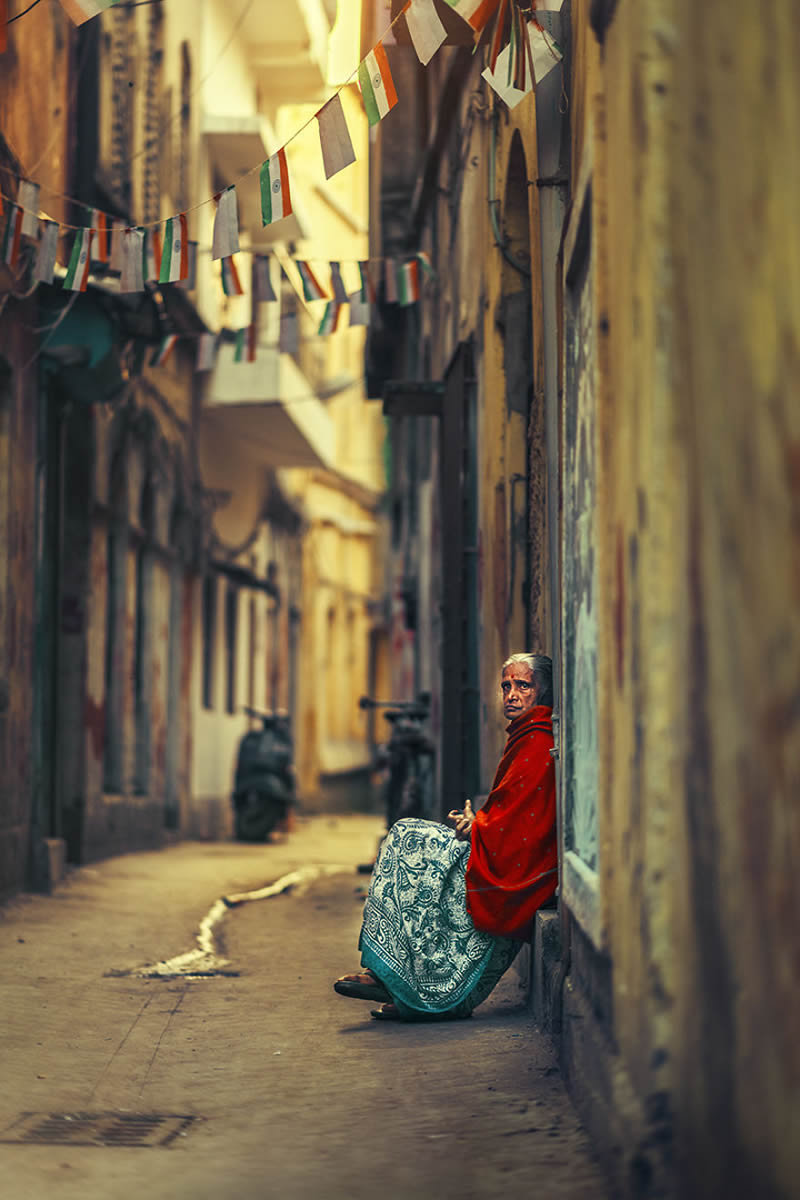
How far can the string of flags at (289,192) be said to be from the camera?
6.32 m

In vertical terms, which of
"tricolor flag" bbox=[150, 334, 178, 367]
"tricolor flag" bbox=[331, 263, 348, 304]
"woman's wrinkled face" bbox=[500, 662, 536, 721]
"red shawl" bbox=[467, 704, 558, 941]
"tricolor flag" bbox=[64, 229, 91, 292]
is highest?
"tricolor flag" bbox=[331, 263, 348, 304]

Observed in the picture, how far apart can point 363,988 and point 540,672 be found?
140 centimetres

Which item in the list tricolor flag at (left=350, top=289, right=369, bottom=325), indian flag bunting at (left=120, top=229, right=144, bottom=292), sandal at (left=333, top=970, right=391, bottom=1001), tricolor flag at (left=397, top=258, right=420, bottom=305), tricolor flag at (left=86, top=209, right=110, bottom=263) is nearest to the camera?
sandal at (left=333, top=970, right=391, bottom=1001)

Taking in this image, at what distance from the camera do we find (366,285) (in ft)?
36.4

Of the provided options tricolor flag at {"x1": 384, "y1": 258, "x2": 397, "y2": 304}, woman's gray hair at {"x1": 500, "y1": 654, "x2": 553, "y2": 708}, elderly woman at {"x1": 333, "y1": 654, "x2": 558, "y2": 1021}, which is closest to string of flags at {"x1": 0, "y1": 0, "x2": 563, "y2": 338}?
tricolor flag at {"x1": 384, "y1": 258, "x2": 397, "y2": 304}

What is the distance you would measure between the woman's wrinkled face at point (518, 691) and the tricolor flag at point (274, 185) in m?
2.82

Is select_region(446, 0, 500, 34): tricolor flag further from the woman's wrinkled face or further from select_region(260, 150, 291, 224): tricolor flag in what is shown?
the woman's wrinkled face

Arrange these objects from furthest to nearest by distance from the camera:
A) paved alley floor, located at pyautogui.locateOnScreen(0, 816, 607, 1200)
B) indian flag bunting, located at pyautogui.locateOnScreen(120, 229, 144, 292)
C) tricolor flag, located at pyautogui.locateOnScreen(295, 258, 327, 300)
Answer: tricolor flag, located at pyautogui.locateOnScreen(295, 258, 327, 300), indian flag bunting, located at pyautogui.locateOnScreen(120, 229, 144, 292), paved alley floor, located at pyautogui.locateOnScreen(0, 816, 607, 1200)

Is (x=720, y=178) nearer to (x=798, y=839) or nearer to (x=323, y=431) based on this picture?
(x=798, y=839)

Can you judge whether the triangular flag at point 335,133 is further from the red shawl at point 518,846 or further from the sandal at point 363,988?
the sandal at point 363,988

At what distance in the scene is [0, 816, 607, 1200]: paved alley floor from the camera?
12.7 feet

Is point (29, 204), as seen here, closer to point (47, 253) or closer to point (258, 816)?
point (47, 253)

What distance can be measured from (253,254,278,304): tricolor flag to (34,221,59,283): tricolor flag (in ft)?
5.40

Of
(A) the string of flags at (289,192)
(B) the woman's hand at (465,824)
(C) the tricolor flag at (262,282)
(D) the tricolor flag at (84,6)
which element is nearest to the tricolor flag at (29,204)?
(A) the string of flags at (289,192)
